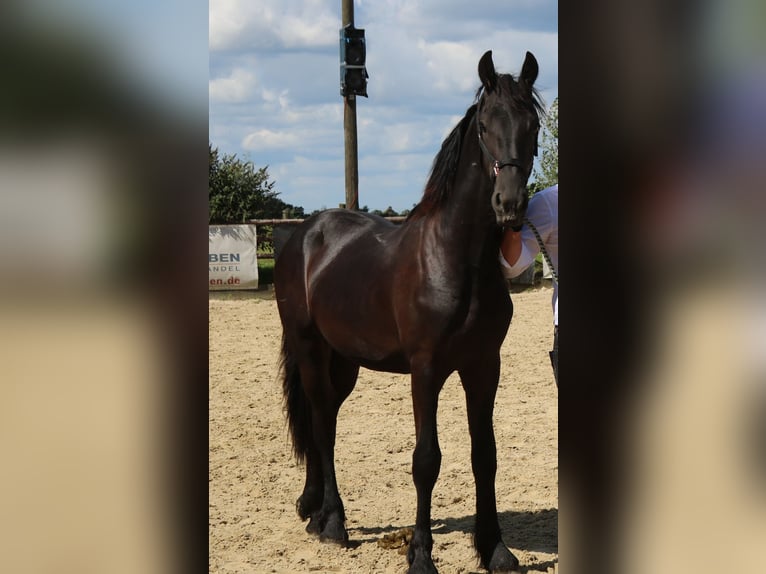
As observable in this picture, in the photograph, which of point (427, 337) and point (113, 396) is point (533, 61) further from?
point (113, 396)

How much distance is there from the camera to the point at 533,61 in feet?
10.3

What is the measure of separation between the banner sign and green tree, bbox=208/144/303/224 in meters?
8.92

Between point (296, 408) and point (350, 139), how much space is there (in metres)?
6.83

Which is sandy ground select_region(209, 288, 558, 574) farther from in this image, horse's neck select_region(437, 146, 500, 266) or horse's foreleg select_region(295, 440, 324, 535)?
horse's neck select_region(437, 146, 500, 266)

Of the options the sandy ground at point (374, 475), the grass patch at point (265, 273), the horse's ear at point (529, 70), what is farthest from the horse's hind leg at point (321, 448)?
the grass patch at point (265, 273)

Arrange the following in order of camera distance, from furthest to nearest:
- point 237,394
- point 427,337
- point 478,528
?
point 237,394 → point 478,528 → point 427,337

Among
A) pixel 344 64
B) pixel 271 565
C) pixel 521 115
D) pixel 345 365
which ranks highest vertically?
pixel 344 64

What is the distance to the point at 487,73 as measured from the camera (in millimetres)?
3139

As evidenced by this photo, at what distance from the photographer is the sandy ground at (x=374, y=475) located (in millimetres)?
4184

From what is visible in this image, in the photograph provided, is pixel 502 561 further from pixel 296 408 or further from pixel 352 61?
pixel 352 61

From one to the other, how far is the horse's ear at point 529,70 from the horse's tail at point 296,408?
2264 millimetres

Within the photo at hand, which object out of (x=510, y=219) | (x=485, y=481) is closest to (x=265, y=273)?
(x=485, y=481)

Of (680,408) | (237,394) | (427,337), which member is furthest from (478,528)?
(237,394)

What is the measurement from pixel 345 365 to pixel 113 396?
4123mm
